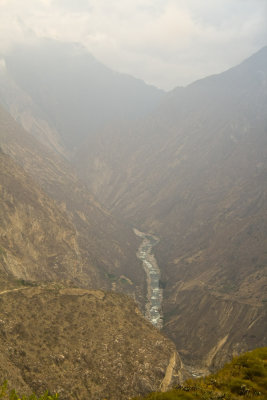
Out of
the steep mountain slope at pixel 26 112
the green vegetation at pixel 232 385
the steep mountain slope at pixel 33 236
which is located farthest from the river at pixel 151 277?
the steep mountain slope at pixel 26 112

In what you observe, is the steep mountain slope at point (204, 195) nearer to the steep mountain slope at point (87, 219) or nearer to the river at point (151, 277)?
the river at point (151, 277)

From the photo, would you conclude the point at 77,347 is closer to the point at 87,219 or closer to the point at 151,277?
the point at 151,277

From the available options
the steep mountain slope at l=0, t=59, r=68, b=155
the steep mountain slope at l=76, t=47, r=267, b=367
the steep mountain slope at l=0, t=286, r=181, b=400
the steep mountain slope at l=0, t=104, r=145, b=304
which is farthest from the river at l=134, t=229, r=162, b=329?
the steep mountain slope at l=0, t=59, r=68, b=155

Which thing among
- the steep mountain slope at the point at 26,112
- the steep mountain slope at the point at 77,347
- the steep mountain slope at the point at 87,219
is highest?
the steep mountain slope at the point at 26,112

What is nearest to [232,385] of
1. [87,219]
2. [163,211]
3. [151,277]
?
[151,277]

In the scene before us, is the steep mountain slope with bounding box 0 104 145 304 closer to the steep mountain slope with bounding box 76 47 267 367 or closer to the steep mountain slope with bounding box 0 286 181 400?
the steep mountain slope with bounding box 76 47 267 367

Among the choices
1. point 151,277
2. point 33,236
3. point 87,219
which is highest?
point 87,219
